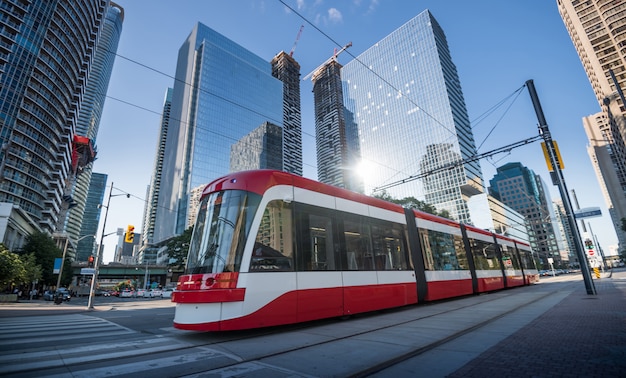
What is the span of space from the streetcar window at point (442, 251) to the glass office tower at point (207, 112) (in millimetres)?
79958

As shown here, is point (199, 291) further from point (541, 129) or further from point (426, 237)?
point (541, 129)

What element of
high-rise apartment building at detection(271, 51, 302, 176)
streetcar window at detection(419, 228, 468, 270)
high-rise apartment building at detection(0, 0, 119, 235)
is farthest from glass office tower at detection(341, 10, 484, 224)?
high-rise apartment building at detection(0, 0, 119, 235)

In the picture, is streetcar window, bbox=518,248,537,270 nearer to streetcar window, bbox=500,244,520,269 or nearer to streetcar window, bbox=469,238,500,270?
streetcar window, bbox=500,244,520,269

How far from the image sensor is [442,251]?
1342cm

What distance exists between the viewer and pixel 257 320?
21.1 feet

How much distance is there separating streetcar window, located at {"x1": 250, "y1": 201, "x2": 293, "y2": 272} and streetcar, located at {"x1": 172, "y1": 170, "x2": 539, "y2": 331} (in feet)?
0.08

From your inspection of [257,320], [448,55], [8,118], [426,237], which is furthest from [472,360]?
[448,55]

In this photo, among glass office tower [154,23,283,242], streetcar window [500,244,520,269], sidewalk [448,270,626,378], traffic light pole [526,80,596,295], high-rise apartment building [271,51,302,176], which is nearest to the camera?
sidewalk [448,270,626,378]

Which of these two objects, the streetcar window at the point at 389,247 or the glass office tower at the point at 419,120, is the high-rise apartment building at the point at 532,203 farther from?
the streetcar window at the point at 389,247

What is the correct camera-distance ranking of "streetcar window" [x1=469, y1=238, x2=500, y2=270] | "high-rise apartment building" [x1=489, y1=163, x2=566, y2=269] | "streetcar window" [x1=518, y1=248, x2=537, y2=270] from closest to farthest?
1. "streetcar window" [x1=469, y1=238, x2=500, y2=270]
2. "streetcar window" [x1=518, y1=248, x2=537, y2=270]
3. "high-rise apartment building" [x1=489, y1=163, x2=566, y2=269]

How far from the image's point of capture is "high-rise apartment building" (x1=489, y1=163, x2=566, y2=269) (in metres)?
128

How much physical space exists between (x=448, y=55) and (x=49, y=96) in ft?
401

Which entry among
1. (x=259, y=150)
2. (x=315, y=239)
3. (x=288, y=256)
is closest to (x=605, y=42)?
(x=259, y=150)

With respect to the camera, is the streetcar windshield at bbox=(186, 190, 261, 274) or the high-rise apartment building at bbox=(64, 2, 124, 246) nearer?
the streetcar windshield at bbox=(186, 190, 261, 274)
